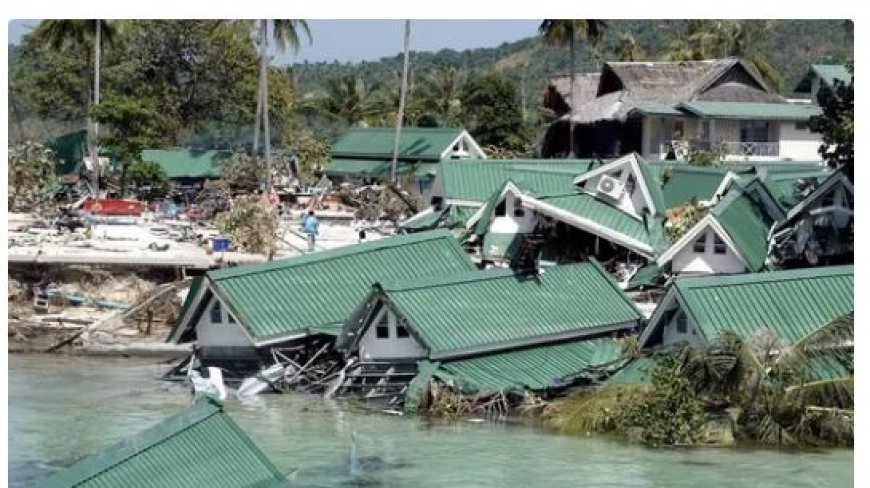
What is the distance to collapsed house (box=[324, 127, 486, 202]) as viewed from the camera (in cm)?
5097

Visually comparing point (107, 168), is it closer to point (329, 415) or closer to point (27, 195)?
point (27, 195)

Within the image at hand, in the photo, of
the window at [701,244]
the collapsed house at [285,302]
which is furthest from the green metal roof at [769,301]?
the window at [701,244]

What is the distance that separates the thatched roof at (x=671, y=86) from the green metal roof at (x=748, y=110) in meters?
0.85

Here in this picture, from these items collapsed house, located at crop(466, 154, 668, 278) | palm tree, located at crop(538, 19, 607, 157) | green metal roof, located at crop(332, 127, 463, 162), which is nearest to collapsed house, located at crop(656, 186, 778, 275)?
collapsed house, located at crop(466, 154, 668, 278)

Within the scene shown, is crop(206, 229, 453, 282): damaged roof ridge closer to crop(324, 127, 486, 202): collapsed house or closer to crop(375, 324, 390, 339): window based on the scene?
crop(375, 324, 390, 339): window

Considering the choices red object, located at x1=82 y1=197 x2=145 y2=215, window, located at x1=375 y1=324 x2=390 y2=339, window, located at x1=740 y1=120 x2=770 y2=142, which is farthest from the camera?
window, located at x1=740 y1=120 x2=770 y2=142

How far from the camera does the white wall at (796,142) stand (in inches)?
1855

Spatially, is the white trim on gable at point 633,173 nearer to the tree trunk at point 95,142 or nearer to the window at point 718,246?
the window at point 718,246

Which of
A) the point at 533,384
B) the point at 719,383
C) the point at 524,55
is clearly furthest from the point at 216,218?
the point at 524,55

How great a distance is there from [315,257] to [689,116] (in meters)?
22.6

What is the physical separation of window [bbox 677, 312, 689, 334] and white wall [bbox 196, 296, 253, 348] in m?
6.08

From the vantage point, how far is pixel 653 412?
21.5 metres

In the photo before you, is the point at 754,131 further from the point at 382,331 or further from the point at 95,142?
the point at 382,331

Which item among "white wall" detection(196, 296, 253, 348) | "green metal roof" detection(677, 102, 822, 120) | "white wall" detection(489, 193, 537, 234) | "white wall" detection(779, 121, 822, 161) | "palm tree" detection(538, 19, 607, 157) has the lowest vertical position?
"white wall" detection(196, 296, 253, 348)
